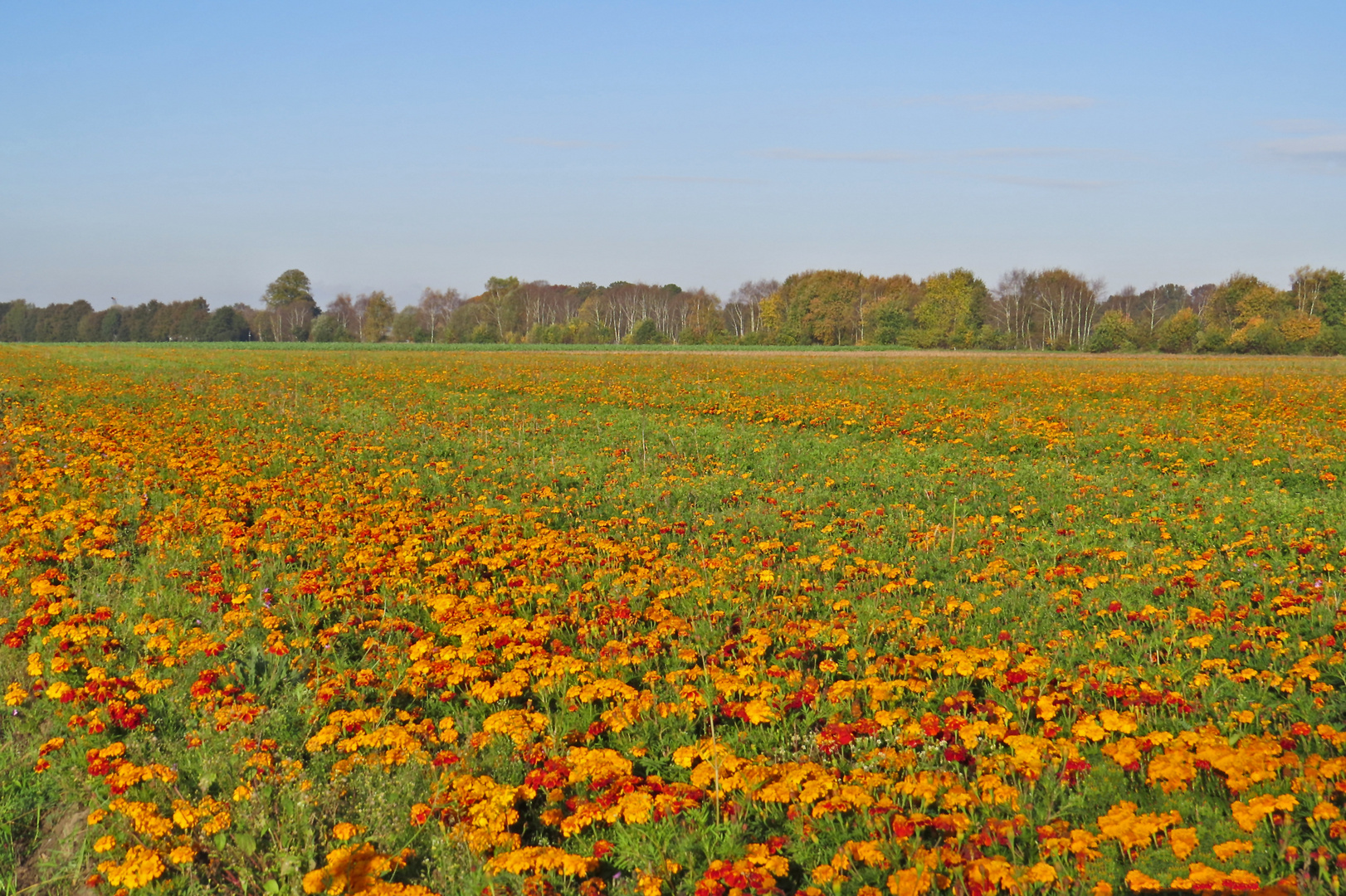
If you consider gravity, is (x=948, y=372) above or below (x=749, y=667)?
above

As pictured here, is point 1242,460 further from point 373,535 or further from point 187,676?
point 187,676

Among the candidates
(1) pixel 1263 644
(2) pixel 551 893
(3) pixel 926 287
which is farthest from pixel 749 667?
(3) pixel 926 287

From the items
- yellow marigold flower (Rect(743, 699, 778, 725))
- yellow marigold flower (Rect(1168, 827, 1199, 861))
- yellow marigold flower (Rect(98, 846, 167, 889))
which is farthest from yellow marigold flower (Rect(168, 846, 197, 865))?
yellow marigold flower (Rect(1168, 827, 1199, 861))

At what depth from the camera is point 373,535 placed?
8.28m

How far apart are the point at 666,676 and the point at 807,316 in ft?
313

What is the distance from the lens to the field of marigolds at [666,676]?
3844 millimetres

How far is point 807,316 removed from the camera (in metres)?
97.9

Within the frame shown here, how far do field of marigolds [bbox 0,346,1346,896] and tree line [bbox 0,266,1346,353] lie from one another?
7625 cm

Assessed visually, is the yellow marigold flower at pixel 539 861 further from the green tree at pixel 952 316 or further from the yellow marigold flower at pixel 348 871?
the green tree at pixel 952 316

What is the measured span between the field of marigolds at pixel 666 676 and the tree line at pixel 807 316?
76.2m

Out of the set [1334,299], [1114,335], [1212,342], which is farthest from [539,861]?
[1334,299]

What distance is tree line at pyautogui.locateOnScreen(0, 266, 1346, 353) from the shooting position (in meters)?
76.5

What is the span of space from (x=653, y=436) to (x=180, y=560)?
8.82 meters

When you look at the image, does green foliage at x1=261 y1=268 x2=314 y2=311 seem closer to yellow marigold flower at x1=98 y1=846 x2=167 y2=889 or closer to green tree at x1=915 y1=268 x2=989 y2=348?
green tree at x1=915 y1=268 x2=989 y2=348
